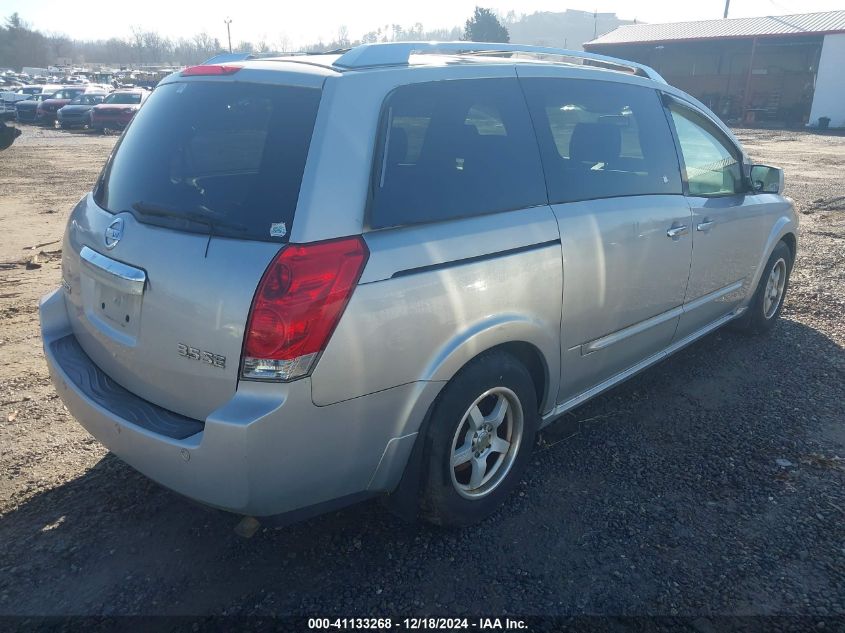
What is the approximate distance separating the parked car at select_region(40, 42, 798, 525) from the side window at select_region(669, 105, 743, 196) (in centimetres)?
66

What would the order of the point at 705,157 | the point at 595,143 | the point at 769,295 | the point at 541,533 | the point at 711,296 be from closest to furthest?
1. the point at 541,533
2. the point at 595,143
3. the point at 705,157
4. the point at 711,296
5. the point at 769,295

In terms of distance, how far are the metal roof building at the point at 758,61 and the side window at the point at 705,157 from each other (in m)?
36.6

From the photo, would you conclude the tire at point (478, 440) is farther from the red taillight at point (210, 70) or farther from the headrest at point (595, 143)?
the red taillight at point (210, 70)

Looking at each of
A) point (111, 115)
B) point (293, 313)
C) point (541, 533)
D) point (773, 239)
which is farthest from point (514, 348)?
point (111, 115)

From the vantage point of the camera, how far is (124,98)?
28.6 meters

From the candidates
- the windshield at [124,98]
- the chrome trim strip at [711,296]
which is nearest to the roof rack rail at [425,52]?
the chrome trim strip at [711,296]

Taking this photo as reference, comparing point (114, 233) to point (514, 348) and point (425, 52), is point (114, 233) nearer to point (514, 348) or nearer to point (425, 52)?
point (425, 52)

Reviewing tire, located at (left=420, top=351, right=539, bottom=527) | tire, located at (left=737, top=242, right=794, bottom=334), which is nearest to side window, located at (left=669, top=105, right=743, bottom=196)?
tire, located at (left=737, top=242, right=794, bottom=334)

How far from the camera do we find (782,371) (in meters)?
4.76

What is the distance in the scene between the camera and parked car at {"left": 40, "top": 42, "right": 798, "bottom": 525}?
2.28 m

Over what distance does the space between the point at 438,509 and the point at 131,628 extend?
1257mm

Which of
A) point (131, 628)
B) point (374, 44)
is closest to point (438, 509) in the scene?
point (131, 628)

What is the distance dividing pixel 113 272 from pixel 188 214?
0.41 meters

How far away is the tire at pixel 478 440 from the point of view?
2734mm
